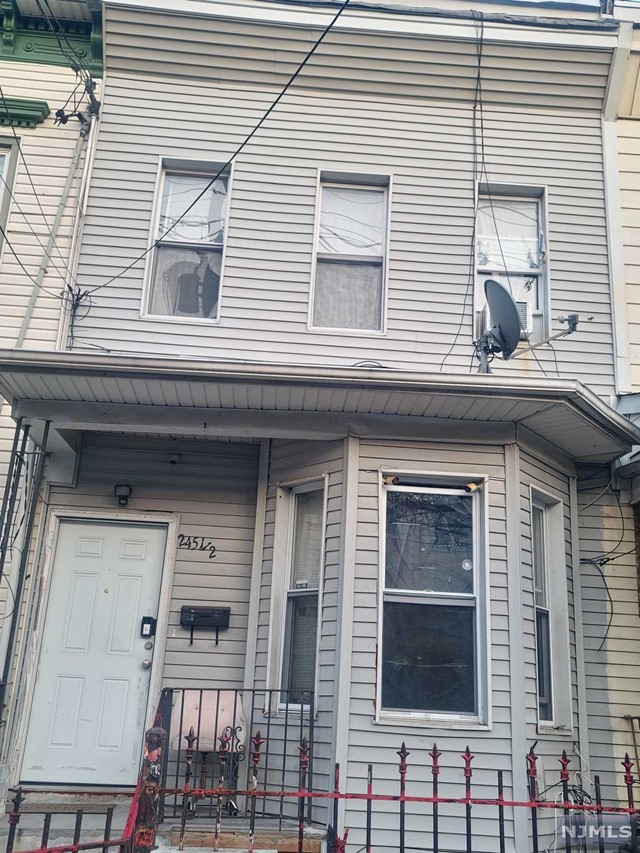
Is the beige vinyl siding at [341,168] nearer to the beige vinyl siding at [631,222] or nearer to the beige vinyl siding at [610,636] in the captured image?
the beige vinyl siding at [631,222]

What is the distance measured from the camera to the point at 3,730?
6.04 meters

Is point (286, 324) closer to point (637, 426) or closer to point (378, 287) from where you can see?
point (378, 287)

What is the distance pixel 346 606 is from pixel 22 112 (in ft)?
17.3

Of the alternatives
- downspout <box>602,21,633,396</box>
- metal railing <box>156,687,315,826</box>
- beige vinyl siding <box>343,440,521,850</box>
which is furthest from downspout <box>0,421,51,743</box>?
downspout <box>602,21,633,396</box>

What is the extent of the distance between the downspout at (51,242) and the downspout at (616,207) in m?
4.79

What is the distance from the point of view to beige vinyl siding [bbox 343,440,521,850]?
523cm

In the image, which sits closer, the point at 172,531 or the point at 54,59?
the point at 172,531

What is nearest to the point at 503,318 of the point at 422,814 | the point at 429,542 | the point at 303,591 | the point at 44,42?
the point at 429,542

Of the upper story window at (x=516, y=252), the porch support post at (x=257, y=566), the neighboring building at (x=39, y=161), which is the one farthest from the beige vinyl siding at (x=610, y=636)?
the neighboring building at (x=39, y=161)

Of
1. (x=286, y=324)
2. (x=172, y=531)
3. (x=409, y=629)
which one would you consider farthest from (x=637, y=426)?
(x=172, y=531)

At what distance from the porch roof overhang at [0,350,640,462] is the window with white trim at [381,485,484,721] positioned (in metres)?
0.55

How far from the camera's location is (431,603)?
18.9ft

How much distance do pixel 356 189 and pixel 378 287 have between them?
1.00 m

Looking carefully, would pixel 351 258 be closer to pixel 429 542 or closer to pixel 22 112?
pixel 429 542
